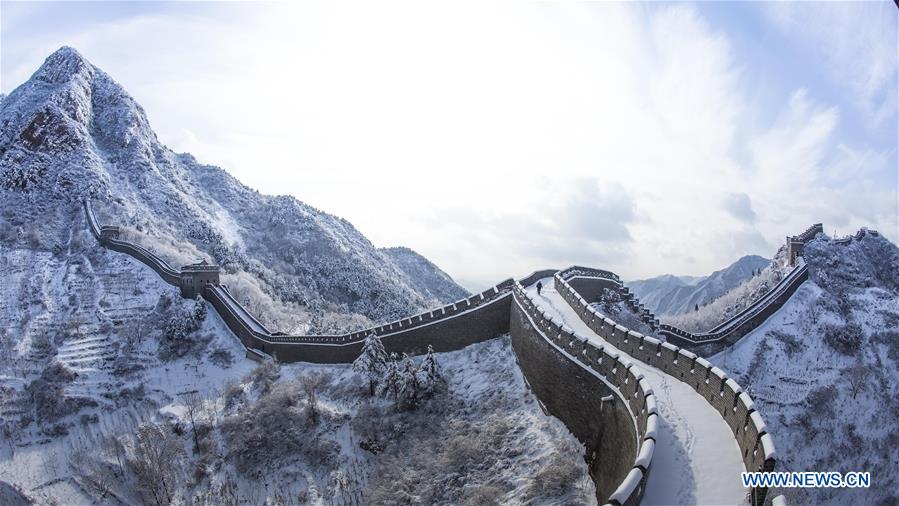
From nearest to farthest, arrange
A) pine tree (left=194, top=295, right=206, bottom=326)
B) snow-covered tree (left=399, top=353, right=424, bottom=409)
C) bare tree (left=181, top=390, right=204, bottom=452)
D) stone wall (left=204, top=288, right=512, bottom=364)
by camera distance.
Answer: snow-covered tree (left=399, top=353, right=424, bottom=409), stone wall (left=204, top=288, right=512, bottom=364), bare tree (left=181, top=390, right=204, bottom=452), pine tree (left=194, top=295, right=206, bottom=326)

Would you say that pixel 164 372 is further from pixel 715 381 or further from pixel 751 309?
pixel 751 309

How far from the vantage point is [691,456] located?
11695 millimetres

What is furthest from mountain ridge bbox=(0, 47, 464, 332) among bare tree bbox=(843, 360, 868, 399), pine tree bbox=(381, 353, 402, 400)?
bare tree bbox=(843, 360, 868, 399)

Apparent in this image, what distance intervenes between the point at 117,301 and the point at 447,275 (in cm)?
12133

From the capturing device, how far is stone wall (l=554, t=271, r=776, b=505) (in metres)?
10.3

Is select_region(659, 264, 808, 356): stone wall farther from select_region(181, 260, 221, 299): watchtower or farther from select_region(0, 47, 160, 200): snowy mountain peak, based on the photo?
select_region(0, 47, 160, 200): snowy mountain peak

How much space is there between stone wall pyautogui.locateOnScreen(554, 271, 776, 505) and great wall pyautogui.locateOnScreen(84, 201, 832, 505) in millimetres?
28

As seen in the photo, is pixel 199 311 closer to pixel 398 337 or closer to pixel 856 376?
pixel 398 337

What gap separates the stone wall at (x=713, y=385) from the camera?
406 inches

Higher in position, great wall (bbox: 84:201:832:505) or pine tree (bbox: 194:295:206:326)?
pine tree (bbox: 194:295:206:326)

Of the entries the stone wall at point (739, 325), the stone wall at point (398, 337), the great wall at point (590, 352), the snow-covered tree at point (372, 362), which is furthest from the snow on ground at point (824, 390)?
the snow-covered tree at point (372, 362)

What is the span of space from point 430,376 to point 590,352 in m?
11.9

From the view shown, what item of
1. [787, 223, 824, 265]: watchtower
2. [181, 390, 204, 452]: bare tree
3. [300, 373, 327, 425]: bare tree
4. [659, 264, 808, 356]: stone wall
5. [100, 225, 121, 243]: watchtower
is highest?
[787, 223, 824, 265]: watchtower

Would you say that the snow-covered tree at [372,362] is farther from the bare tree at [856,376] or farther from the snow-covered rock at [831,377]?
the bare tree at [856,376]
